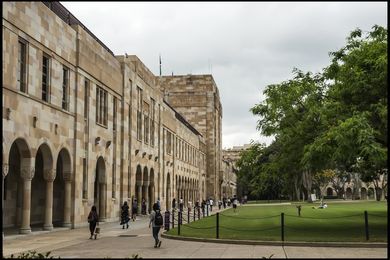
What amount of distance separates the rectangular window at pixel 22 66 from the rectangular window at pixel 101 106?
1008 cm

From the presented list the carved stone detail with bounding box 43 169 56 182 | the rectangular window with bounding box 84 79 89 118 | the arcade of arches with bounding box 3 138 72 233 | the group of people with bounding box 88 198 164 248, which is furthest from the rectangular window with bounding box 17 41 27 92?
the rectangular window with bounding box 84 79 89 118

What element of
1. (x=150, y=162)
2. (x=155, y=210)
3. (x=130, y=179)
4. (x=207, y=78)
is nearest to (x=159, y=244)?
(x=155, y=210)

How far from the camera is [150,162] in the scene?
48094 millimetres

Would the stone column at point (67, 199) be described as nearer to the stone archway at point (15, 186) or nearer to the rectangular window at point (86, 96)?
the stone archway at point (15, 186)

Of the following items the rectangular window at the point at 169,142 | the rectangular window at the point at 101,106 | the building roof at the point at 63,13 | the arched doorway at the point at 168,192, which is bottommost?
the arched doorway at the point at 168,192

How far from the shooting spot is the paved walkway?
15758mm

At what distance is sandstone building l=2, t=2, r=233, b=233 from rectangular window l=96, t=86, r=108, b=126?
0.07 m

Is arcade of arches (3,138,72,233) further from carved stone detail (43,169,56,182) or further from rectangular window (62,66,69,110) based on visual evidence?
rectangular window (62,66,69,110)

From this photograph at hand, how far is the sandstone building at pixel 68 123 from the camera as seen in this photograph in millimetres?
23406

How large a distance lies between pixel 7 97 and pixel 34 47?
388 cm

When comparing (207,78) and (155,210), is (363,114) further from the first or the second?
(207,78)

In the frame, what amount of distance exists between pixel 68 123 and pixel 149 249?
42.0ft

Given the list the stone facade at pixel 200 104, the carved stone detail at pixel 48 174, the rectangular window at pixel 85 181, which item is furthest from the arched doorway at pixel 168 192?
the stone facade at pixel 200 104

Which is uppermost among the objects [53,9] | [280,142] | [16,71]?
[53,9]
